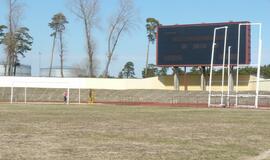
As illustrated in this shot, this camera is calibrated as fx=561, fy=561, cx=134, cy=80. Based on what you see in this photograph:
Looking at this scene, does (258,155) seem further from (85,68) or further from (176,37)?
(85,68)

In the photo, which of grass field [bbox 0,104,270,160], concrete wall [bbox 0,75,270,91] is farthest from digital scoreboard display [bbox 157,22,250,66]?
grass field [bbox 0,104,270,160]

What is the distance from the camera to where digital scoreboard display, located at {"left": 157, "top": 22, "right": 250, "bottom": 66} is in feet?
209

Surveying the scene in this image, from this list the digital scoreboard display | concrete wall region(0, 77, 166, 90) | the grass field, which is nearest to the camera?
the grass field

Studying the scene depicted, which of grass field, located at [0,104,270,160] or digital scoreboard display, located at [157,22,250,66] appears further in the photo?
digital scoreboard display, located at [157,22,250,66]

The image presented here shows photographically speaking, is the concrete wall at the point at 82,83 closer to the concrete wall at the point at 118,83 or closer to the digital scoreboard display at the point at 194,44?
the concrete wall at the point at 118,83

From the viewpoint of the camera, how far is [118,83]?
244ft

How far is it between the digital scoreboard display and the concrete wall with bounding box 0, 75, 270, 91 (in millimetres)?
6262

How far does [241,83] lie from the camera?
70938 mm

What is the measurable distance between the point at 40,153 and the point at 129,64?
408 feet

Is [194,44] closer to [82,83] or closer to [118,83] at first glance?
[118,83]

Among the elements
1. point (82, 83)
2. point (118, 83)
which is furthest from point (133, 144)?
point (82, 83)

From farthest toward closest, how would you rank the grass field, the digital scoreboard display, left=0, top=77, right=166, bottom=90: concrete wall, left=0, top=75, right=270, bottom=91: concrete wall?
1. left=0, top=77, right=166, bottom=90: concrete wall
2. left=0, top=75, right=270, bottom=91: concrete wall
3. the digital scoreboard display
4. the grass field

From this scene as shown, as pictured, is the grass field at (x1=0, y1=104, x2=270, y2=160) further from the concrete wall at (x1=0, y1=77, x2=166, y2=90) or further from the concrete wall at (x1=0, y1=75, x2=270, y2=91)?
the concrete wall at (x1=0, y1=77, x2=166, y2=90)

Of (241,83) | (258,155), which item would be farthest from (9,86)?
(258,155)
